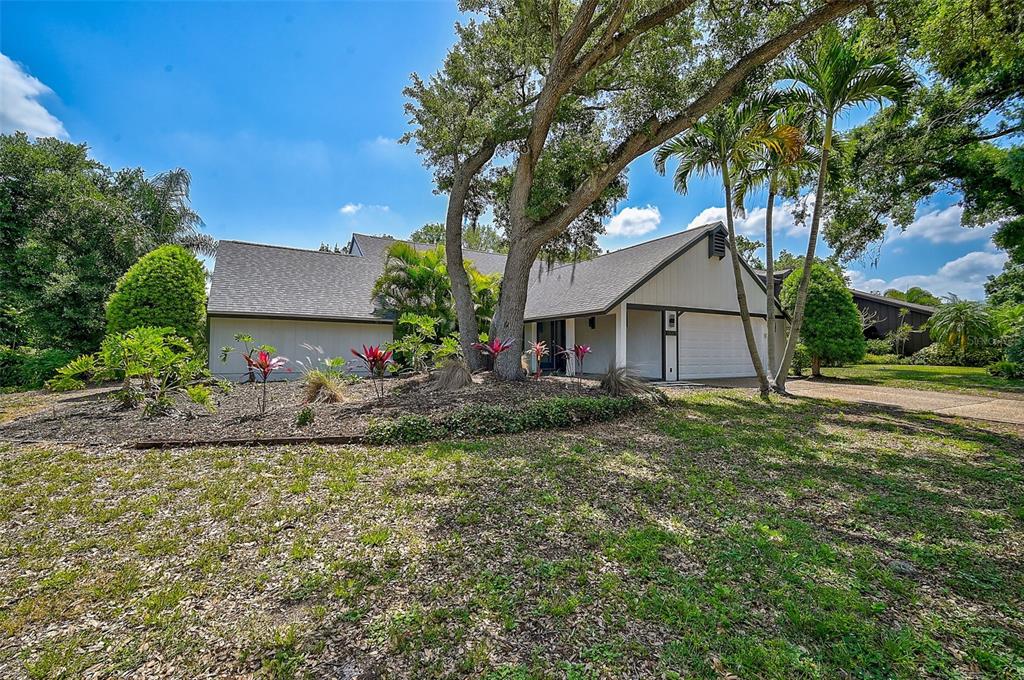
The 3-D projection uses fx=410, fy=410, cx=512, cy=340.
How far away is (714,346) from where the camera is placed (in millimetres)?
15438

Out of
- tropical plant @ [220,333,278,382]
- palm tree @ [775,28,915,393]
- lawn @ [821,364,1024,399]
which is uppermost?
palm tree @ [775,28,915,393]

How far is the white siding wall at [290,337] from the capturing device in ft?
40.4

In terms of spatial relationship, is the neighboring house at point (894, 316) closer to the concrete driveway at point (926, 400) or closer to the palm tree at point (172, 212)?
the concrete driveway at point (926, 400)

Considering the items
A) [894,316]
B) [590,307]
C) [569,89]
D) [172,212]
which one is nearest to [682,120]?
[569,89]

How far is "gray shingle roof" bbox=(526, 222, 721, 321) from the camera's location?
41.6ft

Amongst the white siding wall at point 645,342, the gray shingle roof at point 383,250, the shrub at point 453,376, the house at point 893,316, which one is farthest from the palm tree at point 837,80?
the house at point 893,316

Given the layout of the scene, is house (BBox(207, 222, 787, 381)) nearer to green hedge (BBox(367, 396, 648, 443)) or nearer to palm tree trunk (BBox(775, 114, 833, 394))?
palm tree trunk (BBox(775, 114, 833, 394))

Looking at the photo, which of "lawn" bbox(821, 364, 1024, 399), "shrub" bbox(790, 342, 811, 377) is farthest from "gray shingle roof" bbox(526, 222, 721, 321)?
"lawn" bbox(821, 364, 1024, 399)

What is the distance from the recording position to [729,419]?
7465 millimetres

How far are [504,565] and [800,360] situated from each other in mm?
16744

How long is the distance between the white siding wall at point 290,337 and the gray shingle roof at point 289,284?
19.3 inches

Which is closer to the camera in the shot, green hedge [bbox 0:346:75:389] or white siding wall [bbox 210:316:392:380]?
green hedge [bbox 0:346:75:389]

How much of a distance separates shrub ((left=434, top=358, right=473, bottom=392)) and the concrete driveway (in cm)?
865

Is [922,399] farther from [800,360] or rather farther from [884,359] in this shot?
[884,359]
